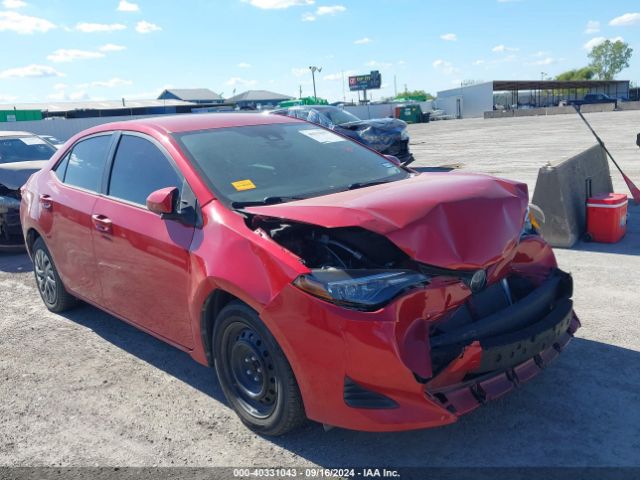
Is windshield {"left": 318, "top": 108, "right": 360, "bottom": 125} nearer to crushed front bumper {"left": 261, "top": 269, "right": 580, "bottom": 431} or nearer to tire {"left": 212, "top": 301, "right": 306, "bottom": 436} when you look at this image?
tire {"left": 212, "top": 301, "right": 306, "bottom": 436}

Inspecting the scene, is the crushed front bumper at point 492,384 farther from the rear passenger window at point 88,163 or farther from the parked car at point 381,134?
the parked car at point 381,134

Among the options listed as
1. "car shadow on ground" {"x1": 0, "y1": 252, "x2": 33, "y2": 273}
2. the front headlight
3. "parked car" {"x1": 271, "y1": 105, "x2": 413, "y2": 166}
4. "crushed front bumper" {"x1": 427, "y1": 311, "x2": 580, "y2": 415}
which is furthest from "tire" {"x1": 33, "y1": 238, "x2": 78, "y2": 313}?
"parked car" {"x1": 271, "y1": 105, "x2": 413, "y2": 166}

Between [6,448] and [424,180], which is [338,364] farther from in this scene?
[6,448]

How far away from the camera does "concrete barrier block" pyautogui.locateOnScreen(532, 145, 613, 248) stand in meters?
6.33

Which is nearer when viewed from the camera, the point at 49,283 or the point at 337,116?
the point at 49,283

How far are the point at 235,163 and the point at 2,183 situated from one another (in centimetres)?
589

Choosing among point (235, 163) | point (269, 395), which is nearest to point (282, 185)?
point (235, 163)

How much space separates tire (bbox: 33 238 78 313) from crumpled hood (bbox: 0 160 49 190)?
10.2 ft

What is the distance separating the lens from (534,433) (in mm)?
3090

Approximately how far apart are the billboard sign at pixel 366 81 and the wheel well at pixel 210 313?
90.8 meters

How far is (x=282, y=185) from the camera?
374 cm

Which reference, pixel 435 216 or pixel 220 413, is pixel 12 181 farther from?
pixel 435 216

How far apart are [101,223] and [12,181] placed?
16.2 feet

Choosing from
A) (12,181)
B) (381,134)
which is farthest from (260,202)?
(381,134)
